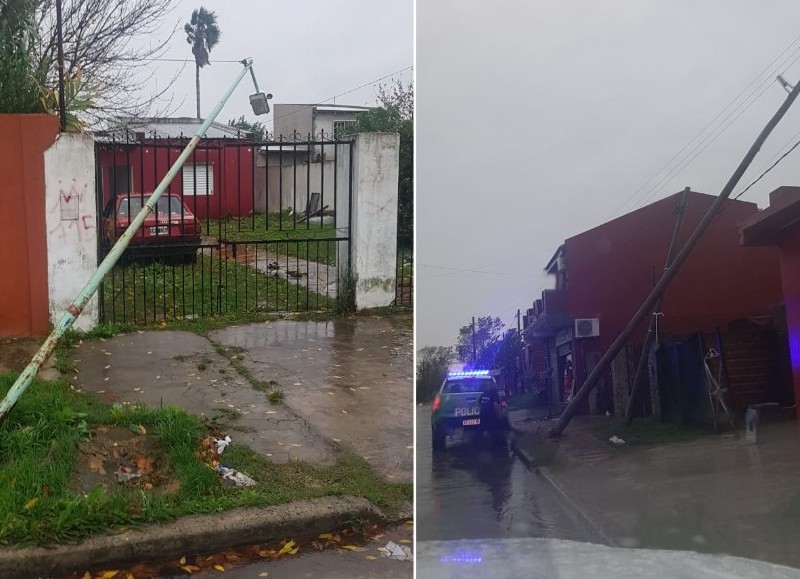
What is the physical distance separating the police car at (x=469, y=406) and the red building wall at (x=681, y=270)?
0.25 metres

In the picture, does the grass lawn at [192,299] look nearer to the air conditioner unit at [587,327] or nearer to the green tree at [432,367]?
the green tree at [432,367]

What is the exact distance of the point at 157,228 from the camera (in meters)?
8.27

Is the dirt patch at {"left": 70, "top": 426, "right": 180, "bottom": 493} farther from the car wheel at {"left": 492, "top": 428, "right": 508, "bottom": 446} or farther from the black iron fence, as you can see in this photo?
the black iron fence

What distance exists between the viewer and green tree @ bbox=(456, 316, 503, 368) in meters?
1.67

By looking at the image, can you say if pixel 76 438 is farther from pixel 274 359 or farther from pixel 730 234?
pixel 730 234

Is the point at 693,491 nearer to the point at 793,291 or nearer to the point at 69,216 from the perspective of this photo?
the point at 793,291

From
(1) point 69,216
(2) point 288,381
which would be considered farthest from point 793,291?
(1) point 69,216

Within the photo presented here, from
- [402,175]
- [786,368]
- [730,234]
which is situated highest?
[402,175]

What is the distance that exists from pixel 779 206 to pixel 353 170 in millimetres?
7475

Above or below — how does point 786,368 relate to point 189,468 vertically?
above

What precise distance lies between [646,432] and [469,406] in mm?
374

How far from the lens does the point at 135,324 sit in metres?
8.19

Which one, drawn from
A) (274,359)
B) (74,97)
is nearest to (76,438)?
(274,359)

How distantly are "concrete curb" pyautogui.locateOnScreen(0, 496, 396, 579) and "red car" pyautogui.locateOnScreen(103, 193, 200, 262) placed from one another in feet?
12.8
